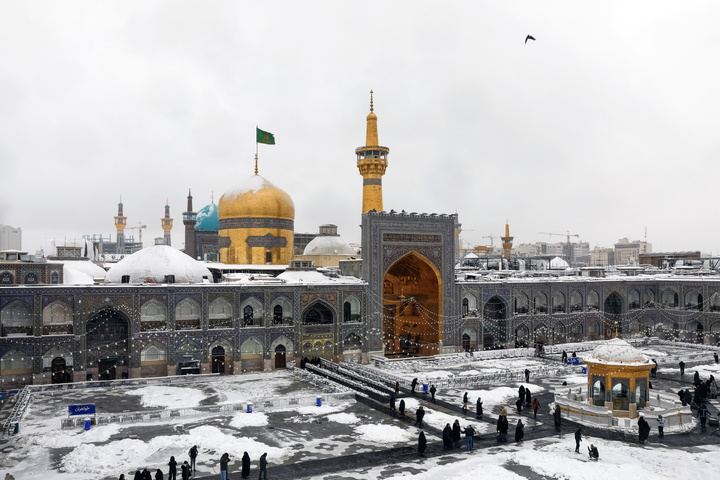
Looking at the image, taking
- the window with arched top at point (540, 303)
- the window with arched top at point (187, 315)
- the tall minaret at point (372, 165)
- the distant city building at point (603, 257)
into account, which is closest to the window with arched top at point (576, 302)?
the window with arched top at point (540, 303)

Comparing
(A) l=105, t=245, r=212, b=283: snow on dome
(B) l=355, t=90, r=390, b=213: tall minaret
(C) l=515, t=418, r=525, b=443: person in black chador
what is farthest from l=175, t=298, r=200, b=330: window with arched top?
(C) l=515, t=418, r=525, b=443: person in black chador

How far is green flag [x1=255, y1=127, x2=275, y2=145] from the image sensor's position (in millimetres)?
49138

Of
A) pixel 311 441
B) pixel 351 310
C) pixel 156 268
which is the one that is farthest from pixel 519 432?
pixel 156 268

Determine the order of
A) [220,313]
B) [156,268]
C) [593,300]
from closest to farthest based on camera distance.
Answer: [220,313]
[156,268]
[593,300]

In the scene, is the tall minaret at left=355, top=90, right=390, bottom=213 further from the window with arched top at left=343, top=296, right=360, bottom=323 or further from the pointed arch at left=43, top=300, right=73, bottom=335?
the pointed arch at left=43, top=300, right=73, bottom=335

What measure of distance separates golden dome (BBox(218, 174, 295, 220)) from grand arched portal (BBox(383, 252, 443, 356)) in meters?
11.0

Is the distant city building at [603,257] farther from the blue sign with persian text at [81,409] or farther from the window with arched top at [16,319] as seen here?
the blue sign with persian text at [81,409]

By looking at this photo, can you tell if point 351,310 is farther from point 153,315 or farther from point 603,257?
point 603,257

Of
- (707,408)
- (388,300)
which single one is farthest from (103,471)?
(388,300)

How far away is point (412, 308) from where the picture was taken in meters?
49.2

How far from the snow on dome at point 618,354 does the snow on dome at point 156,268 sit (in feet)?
87.1

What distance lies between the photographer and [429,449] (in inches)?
845

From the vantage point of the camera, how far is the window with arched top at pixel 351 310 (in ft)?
136

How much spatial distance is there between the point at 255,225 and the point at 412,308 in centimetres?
1523
